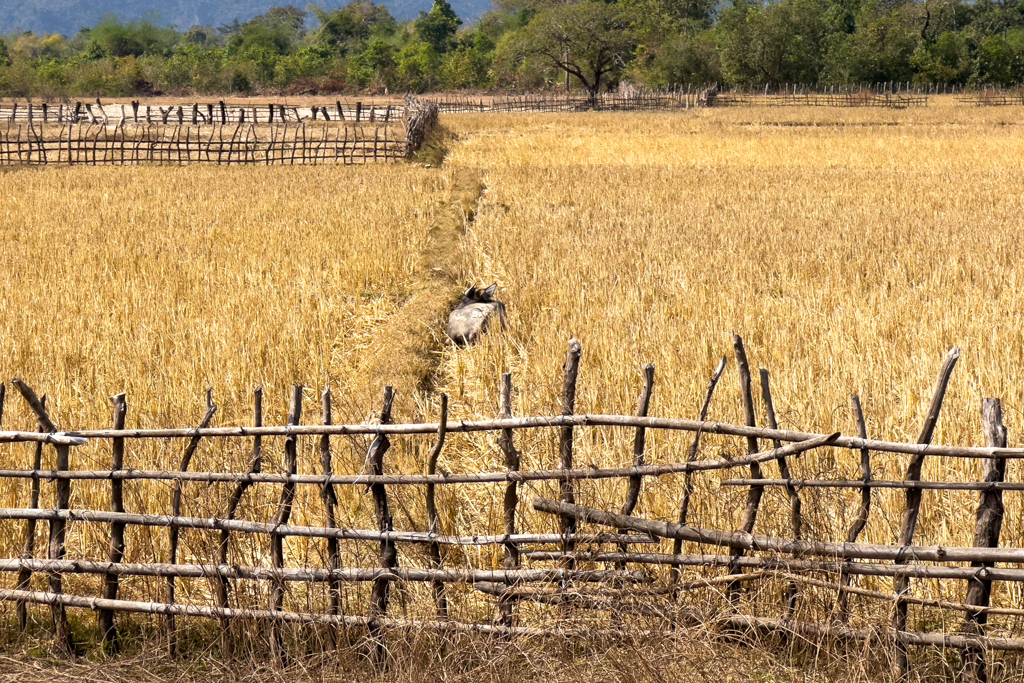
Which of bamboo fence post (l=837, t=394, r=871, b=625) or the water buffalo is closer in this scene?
bamboo fence post (l=837, t=394, r=871, b=625)

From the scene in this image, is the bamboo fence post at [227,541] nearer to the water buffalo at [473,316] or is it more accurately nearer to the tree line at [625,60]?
the water buffalo at [473,316]

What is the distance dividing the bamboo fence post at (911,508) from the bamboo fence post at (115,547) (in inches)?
117

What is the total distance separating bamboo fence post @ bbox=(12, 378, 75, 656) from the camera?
157 inches

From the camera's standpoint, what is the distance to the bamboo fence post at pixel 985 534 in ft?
11.3

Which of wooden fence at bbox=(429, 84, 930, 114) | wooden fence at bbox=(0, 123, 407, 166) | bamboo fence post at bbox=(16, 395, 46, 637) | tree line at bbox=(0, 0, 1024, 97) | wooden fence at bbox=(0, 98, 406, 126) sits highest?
tree line at bbox=(0, 0, 1024, 97)

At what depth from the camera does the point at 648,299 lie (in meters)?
8.70

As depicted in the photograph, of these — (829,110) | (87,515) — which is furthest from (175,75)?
(87,515)

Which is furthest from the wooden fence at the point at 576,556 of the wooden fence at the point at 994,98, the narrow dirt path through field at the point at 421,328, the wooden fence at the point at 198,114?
the wooden fence at the point at 994,98

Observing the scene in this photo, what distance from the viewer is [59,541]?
4.09 metres

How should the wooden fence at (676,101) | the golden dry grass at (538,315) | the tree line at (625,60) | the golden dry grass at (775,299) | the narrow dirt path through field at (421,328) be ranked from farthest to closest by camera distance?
the tree line at (625,60) < the wooden fence at (676,101) < the narrow dirt path through field at (421,328) < the golden dry grass at (775,299) < the golden dry grass at (538,315)

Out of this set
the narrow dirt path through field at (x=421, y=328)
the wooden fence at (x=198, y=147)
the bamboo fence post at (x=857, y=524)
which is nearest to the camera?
the bamboo fence post at (x=857, y=524)

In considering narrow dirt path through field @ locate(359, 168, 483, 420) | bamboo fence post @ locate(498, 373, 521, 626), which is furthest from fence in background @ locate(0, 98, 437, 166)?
bamboo fence post @ locate(498, 373, 521, 626)

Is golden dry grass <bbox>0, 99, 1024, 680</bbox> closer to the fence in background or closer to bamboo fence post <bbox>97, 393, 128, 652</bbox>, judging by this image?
bamboo fence post <bbox>97, 393, 128, 652</bbox>

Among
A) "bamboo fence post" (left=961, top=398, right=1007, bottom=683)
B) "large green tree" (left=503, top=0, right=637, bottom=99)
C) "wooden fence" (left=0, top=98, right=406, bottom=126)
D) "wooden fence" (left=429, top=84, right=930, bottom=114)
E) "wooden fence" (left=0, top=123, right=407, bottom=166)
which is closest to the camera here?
"bamboo fence post" (left=961, top=398, right=1007, bottom=683)
